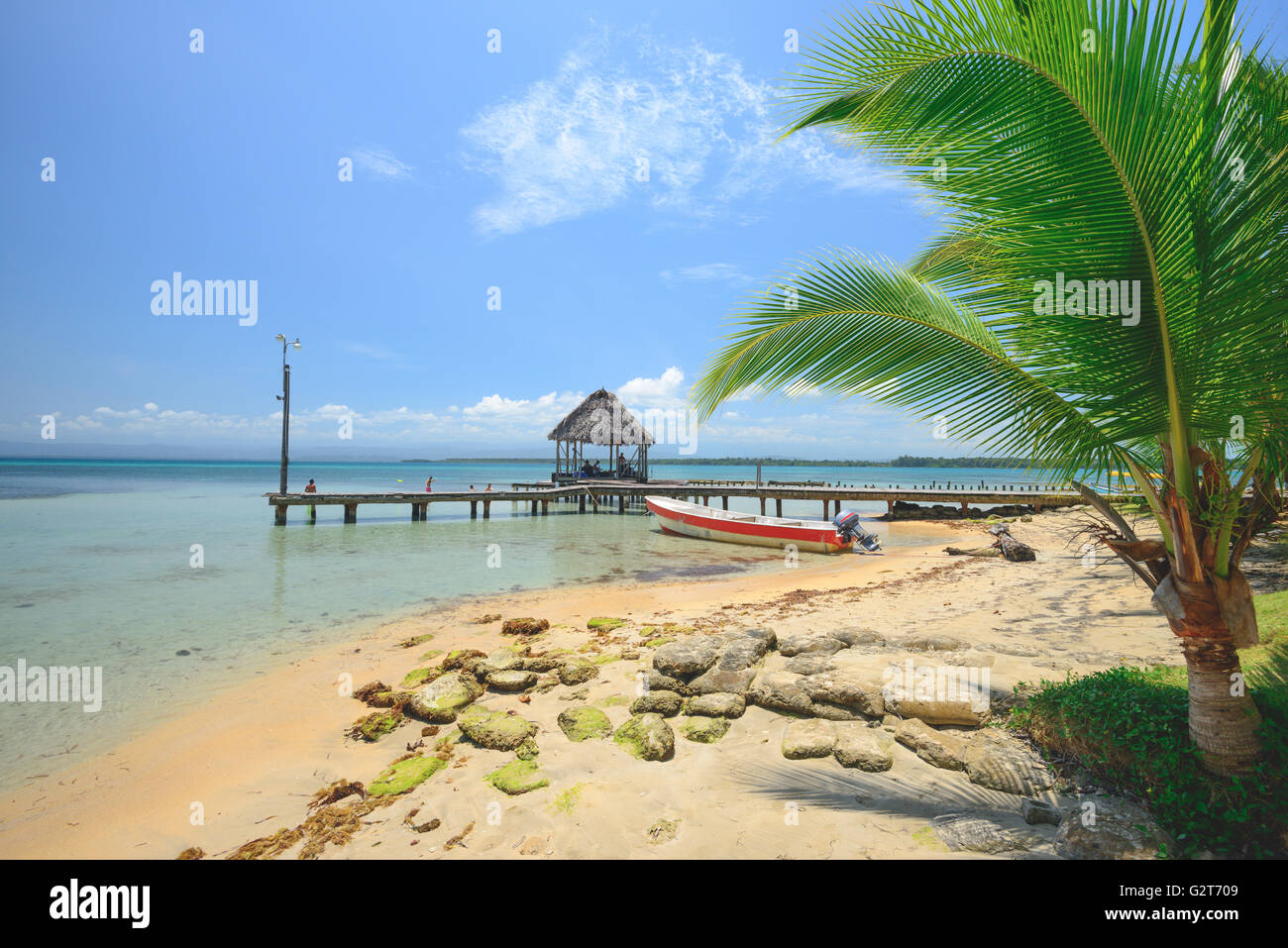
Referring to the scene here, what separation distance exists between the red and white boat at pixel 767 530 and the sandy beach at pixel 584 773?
9.90 metres

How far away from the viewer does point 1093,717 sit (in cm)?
A: 376

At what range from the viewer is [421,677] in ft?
22.1

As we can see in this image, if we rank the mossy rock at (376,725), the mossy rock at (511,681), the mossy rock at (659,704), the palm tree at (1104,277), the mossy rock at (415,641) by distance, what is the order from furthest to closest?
the mossy rock at (415,641) → the mossy rock at (511,681) → the mossy rock at (376,725) → the mossy rock at (659,704) → the palm tree at (1104,277)

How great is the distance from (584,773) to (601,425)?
2957cm

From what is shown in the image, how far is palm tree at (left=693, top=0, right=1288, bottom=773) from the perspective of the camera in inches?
95.7

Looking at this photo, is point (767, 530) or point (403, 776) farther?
point (767, 530)

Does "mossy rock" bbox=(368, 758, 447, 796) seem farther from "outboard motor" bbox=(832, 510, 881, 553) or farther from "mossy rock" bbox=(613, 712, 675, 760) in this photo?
"outboard motor" bbox=(832, 510, 881, 553)

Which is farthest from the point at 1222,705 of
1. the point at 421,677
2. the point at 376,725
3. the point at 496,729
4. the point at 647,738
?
the point at 421,677

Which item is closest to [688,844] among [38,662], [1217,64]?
[1217,64]

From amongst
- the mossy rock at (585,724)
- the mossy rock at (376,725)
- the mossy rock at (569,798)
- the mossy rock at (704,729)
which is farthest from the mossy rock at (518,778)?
the mossy rock at (376,725)

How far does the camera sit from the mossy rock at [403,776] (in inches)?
168

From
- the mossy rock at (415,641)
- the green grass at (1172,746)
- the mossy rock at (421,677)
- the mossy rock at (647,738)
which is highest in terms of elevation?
the green grass at (1172,746)
